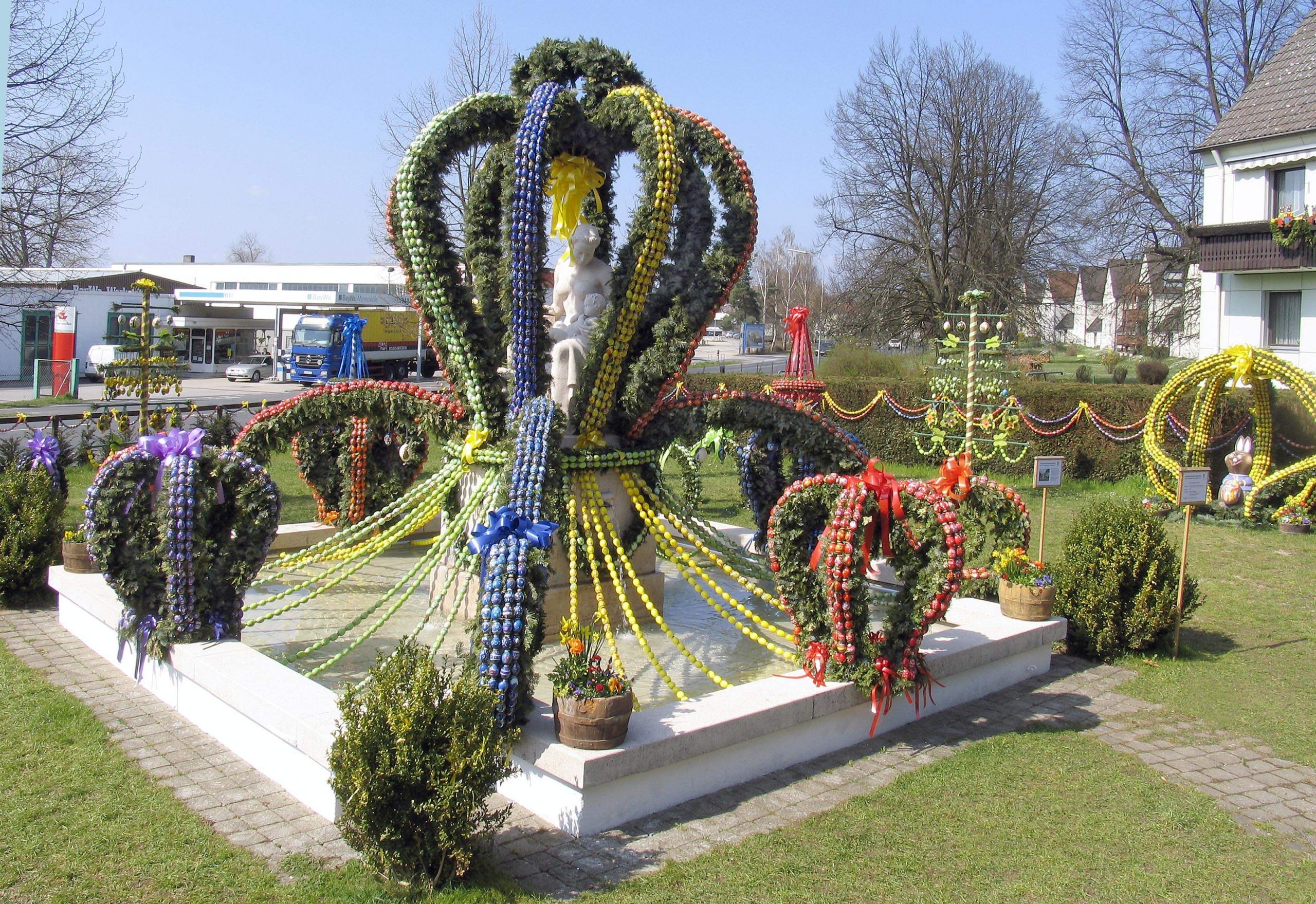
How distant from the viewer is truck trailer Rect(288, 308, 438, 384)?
37688mm

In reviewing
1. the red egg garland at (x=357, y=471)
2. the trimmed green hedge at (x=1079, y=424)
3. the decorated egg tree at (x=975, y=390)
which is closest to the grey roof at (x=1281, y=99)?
the trimmed green hedge at (x=1079, y=424)

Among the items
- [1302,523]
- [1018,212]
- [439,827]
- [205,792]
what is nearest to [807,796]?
[439,827]

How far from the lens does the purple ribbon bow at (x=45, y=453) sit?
11.1 metres

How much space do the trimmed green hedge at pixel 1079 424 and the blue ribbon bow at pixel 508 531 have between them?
12897 mm

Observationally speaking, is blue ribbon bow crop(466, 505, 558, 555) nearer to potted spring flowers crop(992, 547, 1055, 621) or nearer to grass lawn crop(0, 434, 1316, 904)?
grass lawn crop(0, 434, 1316, 904)

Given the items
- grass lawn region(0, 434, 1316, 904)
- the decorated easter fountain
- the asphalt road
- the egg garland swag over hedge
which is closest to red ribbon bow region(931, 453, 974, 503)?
the decorated easter fountain

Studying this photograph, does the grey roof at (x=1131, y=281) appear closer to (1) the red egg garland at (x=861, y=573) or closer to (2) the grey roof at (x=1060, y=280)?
(2) the grey roof at (x=1060, y=280)

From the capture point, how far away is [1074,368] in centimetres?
4709

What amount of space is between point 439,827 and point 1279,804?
5.16 m

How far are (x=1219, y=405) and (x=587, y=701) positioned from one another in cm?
1603

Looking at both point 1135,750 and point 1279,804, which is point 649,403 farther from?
point 1279,804

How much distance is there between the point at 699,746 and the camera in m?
6.25

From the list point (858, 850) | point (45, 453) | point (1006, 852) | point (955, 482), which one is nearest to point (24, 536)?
point (45, 453)

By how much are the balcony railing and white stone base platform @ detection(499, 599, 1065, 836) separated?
20.0 m
